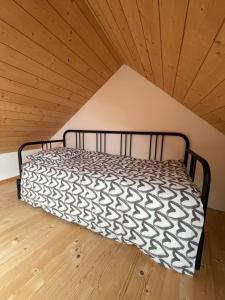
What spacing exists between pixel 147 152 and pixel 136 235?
1.25 m

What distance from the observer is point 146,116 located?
2256mm

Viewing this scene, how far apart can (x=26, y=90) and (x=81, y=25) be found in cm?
80

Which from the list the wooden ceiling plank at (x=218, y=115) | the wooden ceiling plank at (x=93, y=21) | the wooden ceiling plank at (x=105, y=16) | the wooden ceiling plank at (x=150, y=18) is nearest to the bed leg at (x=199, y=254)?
the wooden ceiling plank at (x=218, y=115)

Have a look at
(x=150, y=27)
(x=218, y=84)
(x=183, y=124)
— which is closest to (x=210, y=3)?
(x=150, y=27)

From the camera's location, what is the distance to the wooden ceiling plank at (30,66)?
1188 millimetres

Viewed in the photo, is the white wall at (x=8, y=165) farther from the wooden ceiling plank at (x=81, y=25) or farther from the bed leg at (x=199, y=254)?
the bed leg at (x=199, y=254)

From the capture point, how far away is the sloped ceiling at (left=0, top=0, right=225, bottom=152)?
0.58 metres

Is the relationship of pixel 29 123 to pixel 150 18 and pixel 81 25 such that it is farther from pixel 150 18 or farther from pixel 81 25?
pixel 150 18

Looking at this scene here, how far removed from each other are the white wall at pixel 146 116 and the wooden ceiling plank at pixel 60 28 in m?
0.63

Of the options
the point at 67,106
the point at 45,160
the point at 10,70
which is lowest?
the point at 45,160

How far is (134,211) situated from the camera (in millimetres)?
1244

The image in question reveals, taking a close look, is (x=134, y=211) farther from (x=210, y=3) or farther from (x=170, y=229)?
(x=210, y=3)

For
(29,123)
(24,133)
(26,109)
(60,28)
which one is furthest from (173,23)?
(24,133)

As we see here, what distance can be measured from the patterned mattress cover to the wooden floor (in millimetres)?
91
